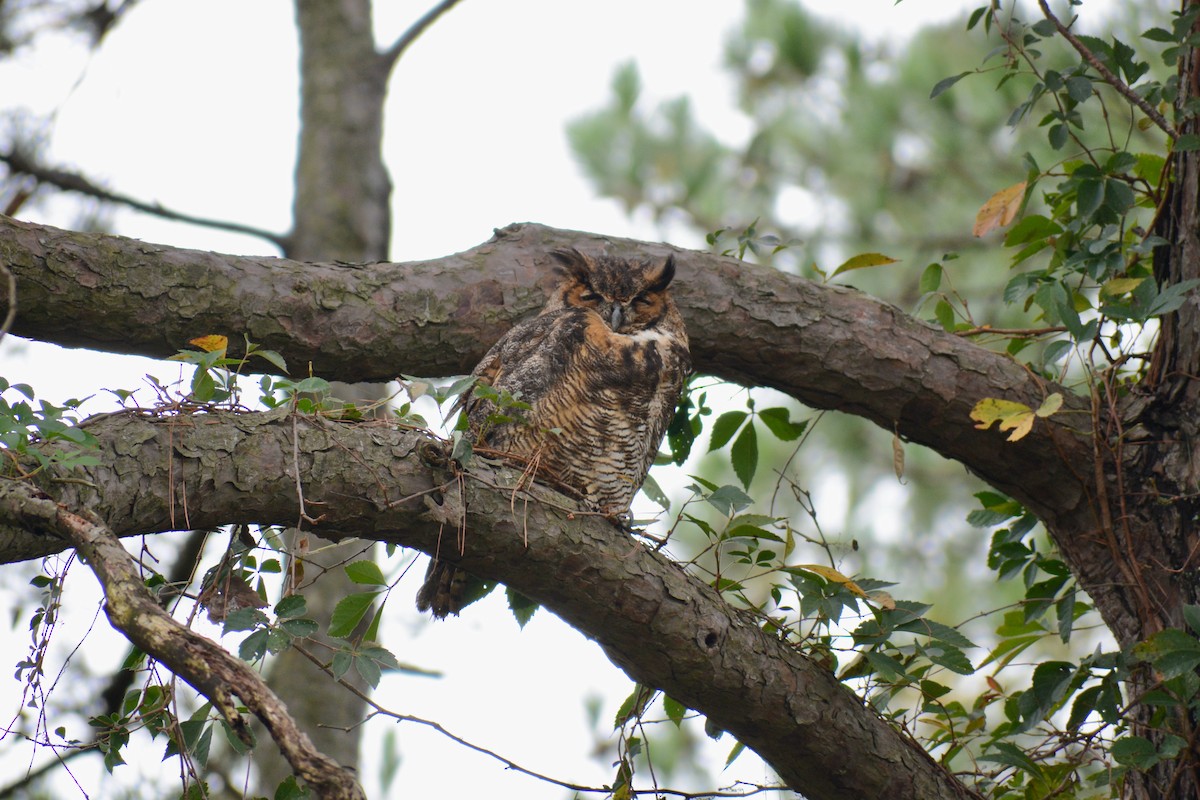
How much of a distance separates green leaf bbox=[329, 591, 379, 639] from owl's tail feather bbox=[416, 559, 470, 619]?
0.45 m

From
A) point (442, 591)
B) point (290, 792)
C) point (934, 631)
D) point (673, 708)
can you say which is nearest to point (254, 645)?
point (290, 792)

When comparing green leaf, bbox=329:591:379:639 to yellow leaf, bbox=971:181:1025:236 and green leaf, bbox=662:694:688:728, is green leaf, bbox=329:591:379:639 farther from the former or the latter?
yellow leaf, bbox=971:181:1025:236

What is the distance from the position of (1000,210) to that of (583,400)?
1.06 meters

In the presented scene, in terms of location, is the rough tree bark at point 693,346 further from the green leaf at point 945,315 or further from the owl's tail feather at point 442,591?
the owl's tail feather at point 442,591

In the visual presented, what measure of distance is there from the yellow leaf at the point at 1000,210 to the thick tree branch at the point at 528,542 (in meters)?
1.11

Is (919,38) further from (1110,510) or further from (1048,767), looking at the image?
(1048,767)

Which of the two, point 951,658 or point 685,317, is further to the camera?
Answer: point 685,317

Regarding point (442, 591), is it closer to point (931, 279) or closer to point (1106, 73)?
point (931, 279)

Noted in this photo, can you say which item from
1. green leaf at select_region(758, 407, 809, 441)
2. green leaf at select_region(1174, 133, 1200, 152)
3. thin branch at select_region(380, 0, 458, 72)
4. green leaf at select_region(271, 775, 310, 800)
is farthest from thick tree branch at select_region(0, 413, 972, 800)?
thin branch at select_region(380, 0, 458, 72)

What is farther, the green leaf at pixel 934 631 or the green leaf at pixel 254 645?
the green leaf at pixel 934 631

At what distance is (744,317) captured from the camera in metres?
2.71

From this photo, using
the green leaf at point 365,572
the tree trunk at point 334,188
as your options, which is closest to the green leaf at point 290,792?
the green leaf at point 365,572

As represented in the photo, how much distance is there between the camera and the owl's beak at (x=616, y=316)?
9.20 ft

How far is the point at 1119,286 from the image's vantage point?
2389 millimetres
